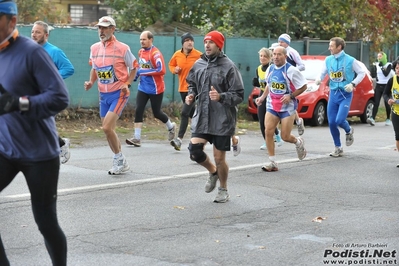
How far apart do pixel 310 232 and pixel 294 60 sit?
672 centimetres

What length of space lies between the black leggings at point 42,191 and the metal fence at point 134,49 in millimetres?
12045

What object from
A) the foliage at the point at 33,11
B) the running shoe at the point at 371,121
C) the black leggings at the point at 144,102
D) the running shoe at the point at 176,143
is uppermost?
the foliage at the point at 33,11

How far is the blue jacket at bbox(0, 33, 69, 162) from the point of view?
491cm

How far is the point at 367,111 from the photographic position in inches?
870

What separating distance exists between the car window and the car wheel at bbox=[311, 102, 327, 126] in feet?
2.39

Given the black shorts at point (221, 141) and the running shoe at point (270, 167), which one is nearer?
the black shorts at point (221, 141)

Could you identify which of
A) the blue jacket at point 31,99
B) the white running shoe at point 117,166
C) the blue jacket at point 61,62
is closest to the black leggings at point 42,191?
the blue jacket at point 31,99

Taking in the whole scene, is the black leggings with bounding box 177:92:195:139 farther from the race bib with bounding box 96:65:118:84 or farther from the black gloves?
the black gloves

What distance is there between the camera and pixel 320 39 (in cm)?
2767

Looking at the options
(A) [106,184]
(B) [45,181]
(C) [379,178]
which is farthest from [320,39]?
(B) [45,181]

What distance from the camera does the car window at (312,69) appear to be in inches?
817

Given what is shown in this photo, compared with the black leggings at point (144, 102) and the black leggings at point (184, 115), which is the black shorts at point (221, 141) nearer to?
the black leggings at point (184, 115)

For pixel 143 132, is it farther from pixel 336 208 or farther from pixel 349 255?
pixel 349 255

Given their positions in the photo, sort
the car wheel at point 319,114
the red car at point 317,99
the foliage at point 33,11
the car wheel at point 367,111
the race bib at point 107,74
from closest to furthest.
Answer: the race bib at point 107,74
the red car at point 317,99
the car wheel at point 319,114
the car wheel at point 367,111
the foliage at point 33,11
